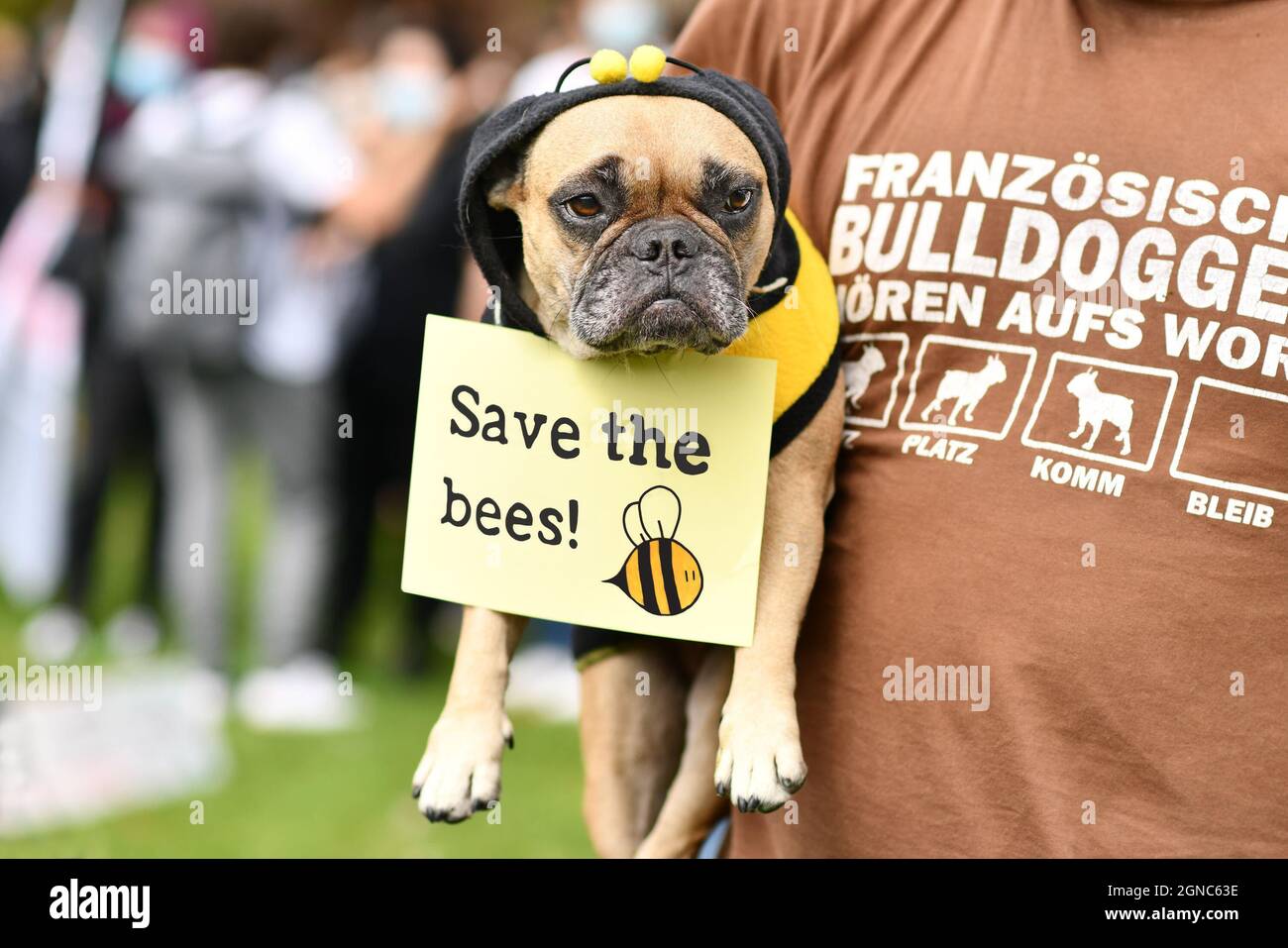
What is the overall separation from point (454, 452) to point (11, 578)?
5837 mm

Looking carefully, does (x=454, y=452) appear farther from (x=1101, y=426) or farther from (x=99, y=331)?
(x=99, y=331)

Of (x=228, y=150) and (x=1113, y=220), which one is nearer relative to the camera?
(x=1113, y=220)

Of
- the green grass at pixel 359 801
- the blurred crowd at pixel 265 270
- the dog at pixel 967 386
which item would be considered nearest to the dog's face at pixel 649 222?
the dog at pixel 967 386

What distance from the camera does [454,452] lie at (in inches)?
72.9

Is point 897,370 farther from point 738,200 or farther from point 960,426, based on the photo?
point 738,200

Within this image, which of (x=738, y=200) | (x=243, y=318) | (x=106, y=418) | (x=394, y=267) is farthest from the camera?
(x=106, y=418)

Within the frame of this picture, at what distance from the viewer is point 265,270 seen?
563 centimetres

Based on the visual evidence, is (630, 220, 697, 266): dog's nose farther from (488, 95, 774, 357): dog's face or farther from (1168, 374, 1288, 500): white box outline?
(1168, 374, 1288, 500): white box outline

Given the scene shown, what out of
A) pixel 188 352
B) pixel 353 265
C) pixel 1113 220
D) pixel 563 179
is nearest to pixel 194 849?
pixel 188 352

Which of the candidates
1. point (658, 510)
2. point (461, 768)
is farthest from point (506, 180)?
point (461, 768)

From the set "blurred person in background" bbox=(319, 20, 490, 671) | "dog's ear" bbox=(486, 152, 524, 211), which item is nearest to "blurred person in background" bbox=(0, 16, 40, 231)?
"blurred person in background" bbox=(319, 20, 490, 671)

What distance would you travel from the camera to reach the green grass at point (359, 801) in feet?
14.0

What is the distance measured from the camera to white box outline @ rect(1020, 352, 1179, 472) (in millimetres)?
1767

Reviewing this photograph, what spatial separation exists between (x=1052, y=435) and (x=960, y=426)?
12 cm
